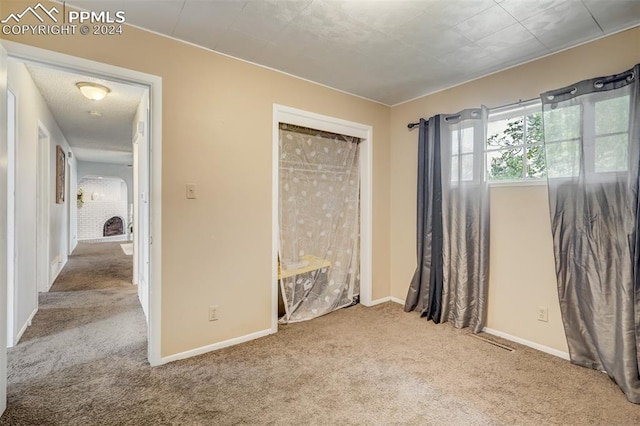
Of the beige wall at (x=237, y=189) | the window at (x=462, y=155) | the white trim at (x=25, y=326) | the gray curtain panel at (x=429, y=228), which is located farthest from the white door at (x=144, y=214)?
the window at (x=462, y=155)

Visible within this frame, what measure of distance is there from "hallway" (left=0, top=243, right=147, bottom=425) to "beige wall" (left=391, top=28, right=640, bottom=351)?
300 cm

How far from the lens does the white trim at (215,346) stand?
227 centimetres

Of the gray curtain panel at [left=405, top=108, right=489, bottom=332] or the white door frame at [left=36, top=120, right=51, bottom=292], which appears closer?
the gray curtain panel at [left=405, top=108, right=489, bottom=332]

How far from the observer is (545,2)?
1.79 m

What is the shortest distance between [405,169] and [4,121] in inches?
131

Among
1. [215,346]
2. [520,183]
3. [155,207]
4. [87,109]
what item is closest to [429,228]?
[520,183]

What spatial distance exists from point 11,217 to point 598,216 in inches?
182

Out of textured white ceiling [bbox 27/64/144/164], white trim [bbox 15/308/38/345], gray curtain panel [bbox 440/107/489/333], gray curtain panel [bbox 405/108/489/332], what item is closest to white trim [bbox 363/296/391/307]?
gray curtain panel [bbox 405/108/489/332]

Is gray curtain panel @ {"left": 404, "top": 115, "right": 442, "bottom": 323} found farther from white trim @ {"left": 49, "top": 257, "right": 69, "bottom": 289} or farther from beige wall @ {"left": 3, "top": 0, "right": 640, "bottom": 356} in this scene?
white trim @ {"left": 49, "top": 257, "right": 69, "bottom": 289}

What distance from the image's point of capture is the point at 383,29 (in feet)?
6.78

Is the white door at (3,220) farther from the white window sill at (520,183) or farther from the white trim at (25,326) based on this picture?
the white window sill at (520,183)

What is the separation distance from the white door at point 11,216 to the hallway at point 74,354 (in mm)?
219

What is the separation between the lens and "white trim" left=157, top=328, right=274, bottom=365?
89.2 inches

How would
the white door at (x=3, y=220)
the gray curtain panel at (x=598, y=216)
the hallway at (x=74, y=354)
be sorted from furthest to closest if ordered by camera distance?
the gray curtain panel at (x=598, y=216) < the hallway at (x=74, y=354) < the white door at (x=3, y=220)
